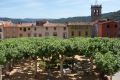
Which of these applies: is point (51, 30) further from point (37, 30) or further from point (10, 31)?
point (10, 31)

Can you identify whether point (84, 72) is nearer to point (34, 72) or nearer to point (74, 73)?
point (74, 73)

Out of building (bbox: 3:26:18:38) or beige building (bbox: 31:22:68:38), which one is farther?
building (bbox: 3:26:18:38)

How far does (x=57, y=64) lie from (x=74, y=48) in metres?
9.14

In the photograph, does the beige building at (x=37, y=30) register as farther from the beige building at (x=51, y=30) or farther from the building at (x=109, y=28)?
the building at (x=109, y=28)

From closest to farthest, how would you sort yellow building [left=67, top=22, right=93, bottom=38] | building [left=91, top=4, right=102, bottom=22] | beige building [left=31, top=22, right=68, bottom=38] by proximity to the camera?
yellow building [left=67, top=22, right=93, bottom=38] → beige building [left=31, top=22, right=68, bottom=38] → building [left=91, top=4, right=102, bottom=22]

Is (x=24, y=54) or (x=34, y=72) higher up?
(x=24, y=54)

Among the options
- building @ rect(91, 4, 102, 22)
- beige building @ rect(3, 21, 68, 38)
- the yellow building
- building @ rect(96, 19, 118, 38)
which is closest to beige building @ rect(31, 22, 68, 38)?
beige building @ rect(3, 21, 68, 38)

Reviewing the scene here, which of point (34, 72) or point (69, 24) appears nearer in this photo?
point (34, 72)

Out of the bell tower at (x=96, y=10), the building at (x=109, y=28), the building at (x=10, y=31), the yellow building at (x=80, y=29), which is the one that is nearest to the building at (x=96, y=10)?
the bell tower at (x=96, y=10)

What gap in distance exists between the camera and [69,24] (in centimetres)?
10369

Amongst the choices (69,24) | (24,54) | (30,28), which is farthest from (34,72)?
(30,28)

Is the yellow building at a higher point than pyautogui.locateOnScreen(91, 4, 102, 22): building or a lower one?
lower

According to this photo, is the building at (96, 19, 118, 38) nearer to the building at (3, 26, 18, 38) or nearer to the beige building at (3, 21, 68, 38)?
the beige building at (3, 21, 68, 38)

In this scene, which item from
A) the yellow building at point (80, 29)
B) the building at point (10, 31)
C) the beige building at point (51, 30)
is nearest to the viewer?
the yellow building at point (80, 29)
